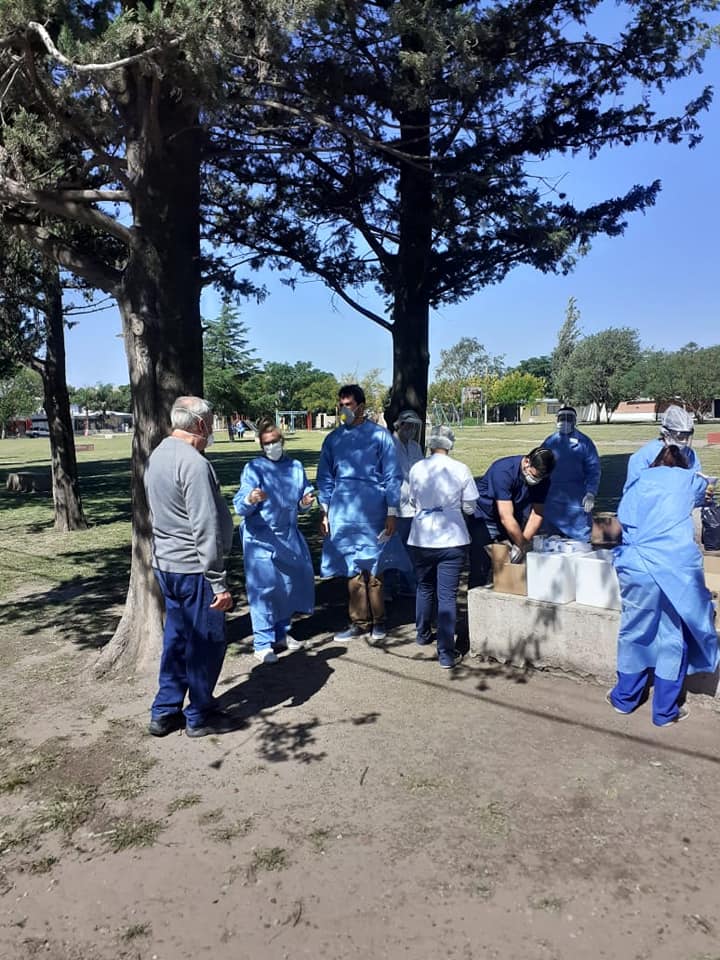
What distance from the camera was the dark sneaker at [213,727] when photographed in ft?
14.4

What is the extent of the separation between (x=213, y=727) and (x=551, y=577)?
7.53 ft

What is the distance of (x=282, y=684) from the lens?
5.20 m

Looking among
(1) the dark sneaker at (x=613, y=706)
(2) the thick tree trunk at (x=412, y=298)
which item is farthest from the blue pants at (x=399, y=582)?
(1) the dark sneaker at (x=613, y=706)

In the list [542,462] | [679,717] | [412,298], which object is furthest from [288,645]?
[412,298]

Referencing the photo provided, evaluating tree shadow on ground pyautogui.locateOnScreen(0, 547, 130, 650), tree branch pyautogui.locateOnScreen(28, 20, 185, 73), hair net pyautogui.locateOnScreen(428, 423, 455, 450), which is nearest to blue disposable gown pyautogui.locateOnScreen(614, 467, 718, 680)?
hair net pyautogui.locateOnScreen(428, 423, 455, 450)

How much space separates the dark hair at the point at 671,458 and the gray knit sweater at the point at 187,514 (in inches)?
97.3

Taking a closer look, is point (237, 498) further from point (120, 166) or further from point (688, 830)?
point (688, 830)

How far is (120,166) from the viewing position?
18.6 ft

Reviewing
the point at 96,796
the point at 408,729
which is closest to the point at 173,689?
the point at 96,796

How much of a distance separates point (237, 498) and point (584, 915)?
3.49 m

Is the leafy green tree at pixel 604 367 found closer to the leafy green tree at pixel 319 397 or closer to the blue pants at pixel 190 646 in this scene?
the leafy green tree at pixel 319 397

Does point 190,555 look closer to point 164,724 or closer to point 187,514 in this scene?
point 187,514

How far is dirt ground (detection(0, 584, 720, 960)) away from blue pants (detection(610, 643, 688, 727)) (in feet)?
0.31

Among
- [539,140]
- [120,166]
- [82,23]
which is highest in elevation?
[539,140]
